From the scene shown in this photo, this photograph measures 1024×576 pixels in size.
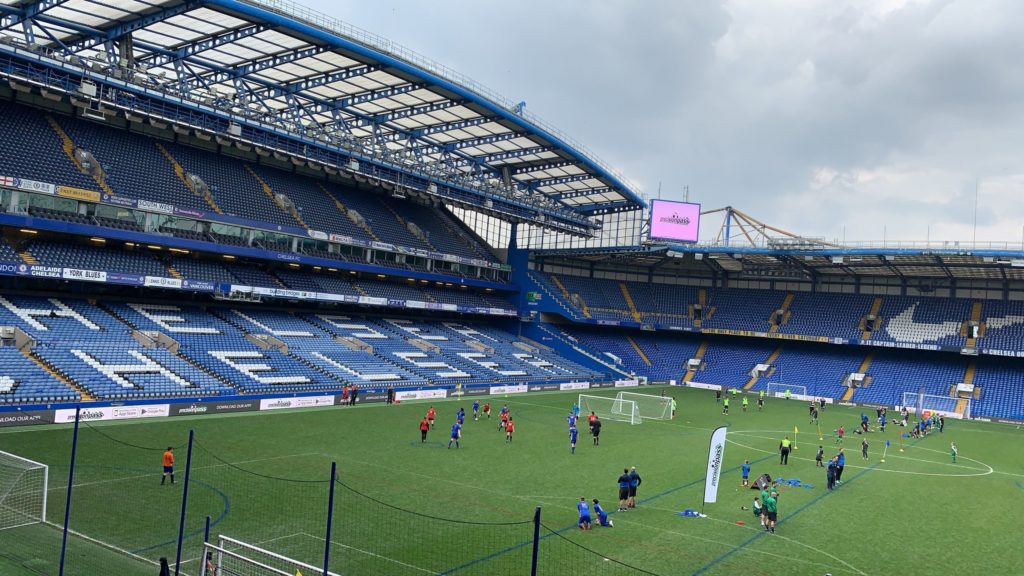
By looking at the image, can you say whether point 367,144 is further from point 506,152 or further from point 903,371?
point 903,371

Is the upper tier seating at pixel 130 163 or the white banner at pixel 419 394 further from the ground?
the upper tier seating at pixel 130 163

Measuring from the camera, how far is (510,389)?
5366 cm

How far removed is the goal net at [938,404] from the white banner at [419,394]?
3758 centimetres

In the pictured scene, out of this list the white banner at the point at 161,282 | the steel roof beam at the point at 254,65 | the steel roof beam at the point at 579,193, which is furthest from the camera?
the steel roof beam at the point at 579,193

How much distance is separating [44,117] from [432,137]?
26514mm

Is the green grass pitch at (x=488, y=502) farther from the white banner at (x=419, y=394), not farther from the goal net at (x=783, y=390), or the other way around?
the goal net at (x=783, y=390)

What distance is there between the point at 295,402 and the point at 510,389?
19211mm

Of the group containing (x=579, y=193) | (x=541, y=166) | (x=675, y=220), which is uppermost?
(x=541, y=166)

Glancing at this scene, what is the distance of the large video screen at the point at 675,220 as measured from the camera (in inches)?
2495

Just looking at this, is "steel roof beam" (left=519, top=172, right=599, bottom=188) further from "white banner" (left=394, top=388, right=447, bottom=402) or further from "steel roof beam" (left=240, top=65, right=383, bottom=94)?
"steel roof beam" (left=240, top=65, right=383, bottom=94)

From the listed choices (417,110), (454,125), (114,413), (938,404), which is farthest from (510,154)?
(938,404)

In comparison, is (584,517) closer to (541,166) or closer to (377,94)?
(377,94)

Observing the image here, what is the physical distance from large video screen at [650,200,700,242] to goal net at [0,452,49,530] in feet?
175

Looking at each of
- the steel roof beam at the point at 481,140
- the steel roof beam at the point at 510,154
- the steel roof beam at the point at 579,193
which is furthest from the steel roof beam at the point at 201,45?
the steel roof beam at the point at 579,193
